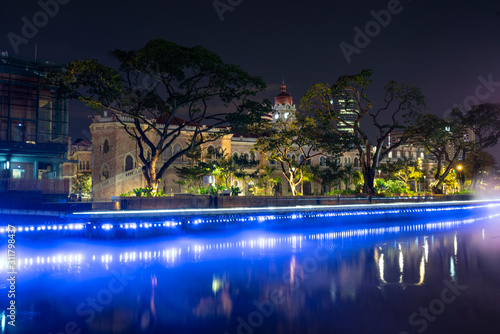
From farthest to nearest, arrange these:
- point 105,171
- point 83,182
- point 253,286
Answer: point 83,182 < point 105,171 < point 253,286

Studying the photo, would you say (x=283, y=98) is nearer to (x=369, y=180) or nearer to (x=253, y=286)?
(x=369, y=180)

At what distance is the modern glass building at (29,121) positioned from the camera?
1265 inches

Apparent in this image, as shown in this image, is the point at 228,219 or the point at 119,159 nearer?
the point at 228,219

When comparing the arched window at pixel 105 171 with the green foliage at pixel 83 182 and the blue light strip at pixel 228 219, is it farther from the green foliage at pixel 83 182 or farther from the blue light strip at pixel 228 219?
the blue light strip at pixel 228 219

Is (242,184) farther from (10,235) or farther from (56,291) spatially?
(56,291)

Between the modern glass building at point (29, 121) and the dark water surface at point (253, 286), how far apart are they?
652 inches

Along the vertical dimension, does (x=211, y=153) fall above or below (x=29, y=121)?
below

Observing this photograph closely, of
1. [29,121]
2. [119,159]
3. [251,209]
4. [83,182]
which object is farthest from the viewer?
[83,182]

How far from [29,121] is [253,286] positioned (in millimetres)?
28422

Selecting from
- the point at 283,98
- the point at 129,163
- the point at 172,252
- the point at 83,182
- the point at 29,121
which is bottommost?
the point at 172,252

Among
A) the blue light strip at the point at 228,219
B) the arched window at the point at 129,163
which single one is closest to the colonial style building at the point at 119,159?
the arched window at the point at 129,163

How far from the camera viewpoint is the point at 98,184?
139 ft

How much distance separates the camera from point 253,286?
12.9m

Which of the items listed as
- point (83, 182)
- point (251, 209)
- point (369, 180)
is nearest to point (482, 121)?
point (369, 180)
